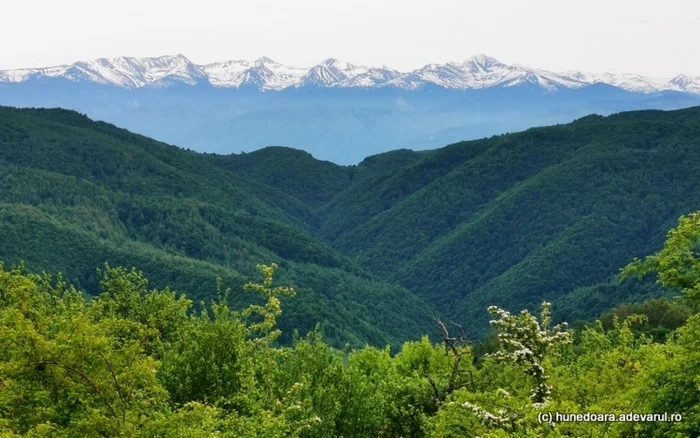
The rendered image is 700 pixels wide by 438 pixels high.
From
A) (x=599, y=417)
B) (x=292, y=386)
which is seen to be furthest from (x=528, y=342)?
(x=292, y=386)

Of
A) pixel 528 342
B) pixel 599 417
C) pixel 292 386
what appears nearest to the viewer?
pixel 599 417

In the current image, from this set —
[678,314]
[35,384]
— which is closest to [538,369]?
[35,384]

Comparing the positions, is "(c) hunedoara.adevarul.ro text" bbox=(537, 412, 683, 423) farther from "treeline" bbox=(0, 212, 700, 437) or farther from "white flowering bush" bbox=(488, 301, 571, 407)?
"white flowering bush" bbox=(488, 301, 571, 407)

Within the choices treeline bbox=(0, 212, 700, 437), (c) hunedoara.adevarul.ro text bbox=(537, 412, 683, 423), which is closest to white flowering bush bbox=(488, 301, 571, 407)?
treeline bbox=(0, 212, 700, 437)

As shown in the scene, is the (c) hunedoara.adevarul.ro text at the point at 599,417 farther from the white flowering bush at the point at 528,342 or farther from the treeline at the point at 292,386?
the white flowering bush at the point at 528,342

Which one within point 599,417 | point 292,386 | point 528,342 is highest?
point 528,342

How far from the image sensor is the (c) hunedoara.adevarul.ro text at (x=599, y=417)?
15922 mm

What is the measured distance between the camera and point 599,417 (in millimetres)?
16594

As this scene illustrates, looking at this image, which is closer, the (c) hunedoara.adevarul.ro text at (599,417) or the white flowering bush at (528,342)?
the (c) hunedoara.adevarul.ro text at (599,417)

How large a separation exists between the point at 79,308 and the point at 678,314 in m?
86.5

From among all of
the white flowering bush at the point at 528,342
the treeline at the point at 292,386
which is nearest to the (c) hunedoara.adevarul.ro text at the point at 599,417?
the treeline at the point at 292,386

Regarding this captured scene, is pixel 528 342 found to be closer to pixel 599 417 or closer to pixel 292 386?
pixel 599 417

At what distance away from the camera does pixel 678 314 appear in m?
91.5

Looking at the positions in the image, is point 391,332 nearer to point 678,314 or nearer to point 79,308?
point 678,314
